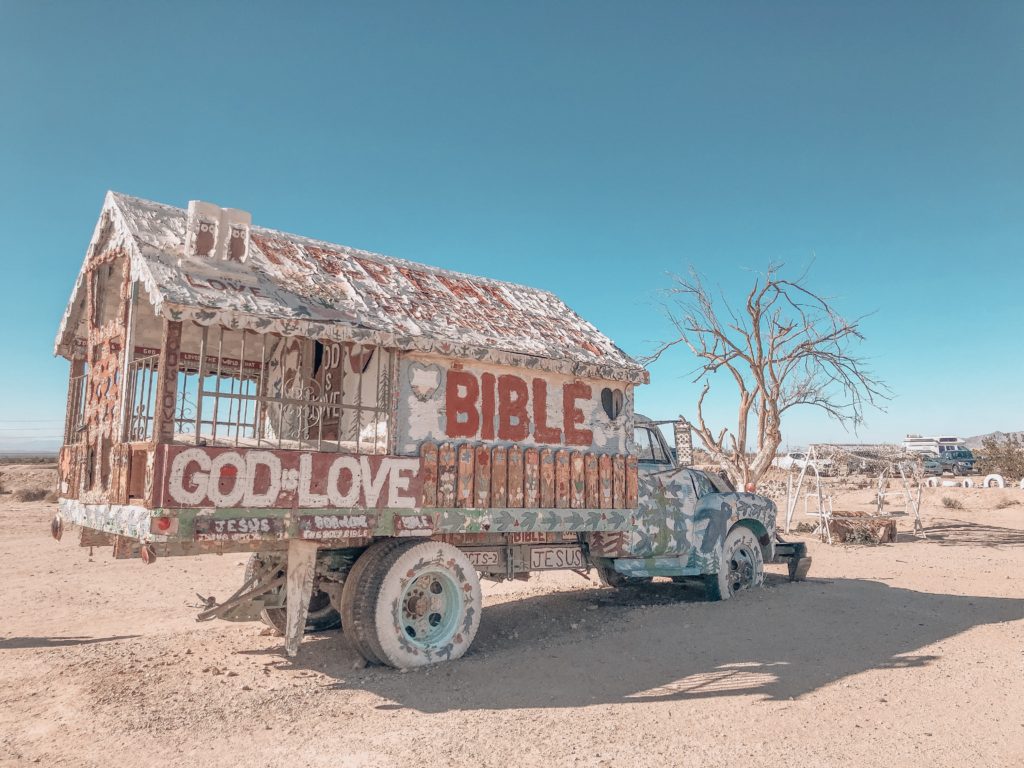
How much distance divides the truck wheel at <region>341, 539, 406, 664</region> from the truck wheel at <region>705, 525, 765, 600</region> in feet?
17.1

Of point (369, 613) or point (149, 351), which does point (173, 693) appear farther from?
point (149, 351)

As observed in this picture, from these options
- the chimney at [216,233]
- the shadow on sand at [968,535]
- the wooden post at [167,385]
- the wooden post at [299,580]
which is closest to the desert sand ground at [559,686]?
the wooden post at [299,580]

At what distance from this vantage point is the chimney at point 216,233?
258 inches

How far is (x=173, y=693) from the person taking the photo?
6.04 meters

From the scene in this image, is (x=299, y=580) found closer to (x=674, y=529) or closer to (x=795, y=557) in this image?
(x=674, y=529)

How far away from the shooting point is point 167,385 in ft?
19.1

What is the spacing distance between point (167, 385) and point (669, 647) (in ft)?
17.5

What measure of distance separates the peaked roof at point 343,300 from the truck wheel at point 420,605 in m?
2.00

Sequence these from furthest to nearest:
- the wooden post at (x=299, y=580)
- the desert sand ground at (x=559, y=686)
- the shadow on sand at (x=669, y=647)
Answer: the wooden post at (x=299, y=580), the shadow on sand at (x=669, y=647), the desert sand ground at (x=559, y=686)

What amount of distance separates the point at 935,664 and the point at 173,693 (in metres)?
6.80

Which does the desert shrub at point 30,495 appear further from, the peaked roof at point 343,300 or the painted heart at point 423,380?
the painted heart at point 423,380

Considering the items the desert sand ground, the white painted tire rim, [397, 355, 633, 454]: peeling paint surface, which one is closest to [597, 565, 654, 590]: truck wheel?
the desert sand ground

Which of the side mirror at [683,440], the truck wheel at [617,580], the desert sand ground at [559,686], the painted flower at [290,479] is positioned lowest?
the desert sand ground at [559,686]

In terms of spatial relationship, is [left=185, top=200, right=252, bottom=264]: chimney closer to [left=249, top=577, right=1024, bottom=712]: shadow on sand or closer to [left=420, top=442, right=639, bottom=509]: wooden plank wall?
[left=420, top=442, right=639, bottom=509]: wooden plank wall
